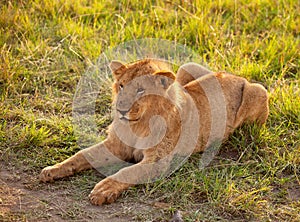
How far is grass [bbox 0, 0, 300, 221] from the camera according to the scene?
4500 millimetres

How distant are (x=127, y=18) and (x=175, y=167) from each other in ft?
8.56

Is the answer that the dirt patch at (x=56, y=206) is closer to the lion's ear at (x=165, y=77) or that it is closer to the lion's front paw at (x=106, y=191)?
the lion's front paw at (x=106, y=191)

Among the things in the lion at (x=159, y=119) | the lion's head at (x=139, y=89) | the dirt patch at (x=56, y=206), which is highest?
the lion's head at (x=139, y=89)

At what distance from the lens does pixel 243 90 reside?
5.27 metres

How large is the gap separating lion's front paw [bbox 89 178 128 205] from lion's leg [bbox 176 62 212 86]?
1241 mm

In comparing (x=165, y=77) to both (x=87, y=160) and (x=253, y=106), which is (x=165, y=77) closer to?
(x=87, y=160)

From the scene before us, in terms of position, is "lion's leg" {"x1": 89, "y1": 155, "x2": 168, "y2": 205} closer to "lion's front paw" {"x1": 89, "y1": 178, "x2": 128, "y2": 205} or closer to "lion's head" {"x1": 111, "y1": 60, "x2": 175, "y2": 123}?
"lion's front paw" {"x1": 89, "y1": 178, "x2": 128, "y2": 205}

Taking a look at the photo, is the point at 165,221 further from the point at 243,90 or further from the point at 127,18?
the point at 127,18

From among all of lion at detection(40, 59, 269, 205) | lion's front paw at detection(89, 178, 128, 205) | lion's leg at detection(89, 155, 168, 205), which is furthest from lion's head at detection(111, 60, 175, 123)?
lion's front paw at detection(89, 178, 128, 205)

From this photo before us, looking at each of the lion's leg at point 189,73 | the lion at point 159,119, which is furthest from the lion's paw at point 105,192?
the lion's leg at point 189,73

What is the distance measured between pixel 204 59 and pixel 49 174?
2.20m

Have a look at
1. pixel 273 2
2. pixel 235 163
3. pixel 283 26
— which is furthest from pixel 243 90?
pixel 273 2

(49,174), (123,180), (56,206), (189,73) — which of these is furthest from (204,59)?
(56,206)

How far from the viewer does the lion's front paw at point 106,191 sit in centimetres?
430
